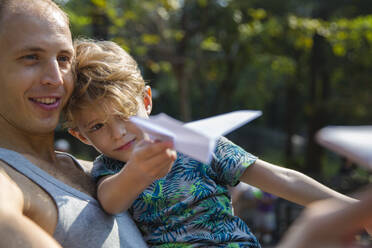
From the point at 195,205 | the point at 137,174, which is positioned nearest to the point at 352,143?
the point at 137,174

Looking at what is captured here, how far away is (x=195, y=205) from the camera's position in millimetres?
1959

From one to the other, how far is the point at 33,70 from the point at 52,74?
8 centimetres

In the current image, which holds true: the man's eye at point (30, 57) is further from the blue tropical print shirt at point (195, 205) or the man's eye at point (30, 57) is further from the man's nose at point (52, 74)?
the blue tropical print shirt at point (195, 205)

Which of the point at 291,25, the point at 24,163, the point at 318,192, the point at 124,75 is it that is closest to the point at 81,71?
the point at 124,75

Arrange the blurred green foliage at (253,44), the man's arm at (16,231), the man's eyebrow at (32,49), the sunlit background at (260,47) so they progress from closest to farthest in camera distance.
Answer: the man's arm at (16,231) < the man's eyebrow at (32,49) < the sunlit background at (260,47) < the blurred green foliage at (253,44)

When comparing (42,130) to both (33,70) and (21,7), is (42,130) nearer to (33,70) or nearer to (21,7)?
(33,70)

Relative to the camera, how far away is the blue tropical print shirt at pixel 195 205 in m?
1.92

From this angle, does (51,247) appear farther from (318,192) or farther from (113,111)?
(318,192)

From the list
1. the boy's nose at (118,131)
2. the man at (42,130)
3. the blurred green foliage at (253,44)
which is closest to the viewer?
the man at (42,130)

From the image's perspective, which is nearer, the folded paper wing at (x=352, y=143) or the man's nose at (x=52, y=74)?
the folded paper wing at (x=352, y=143)

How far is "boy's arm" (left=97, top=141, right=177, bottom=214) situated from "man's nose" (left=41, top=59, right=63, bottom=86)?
0.48m

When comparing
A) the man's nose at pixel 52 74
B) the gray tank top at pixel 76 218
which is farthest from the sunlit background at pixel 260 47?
the gray tank top at pixel 76 218

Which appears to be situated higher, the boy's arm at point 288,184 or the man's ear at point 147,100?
the man's ear at point 147,100

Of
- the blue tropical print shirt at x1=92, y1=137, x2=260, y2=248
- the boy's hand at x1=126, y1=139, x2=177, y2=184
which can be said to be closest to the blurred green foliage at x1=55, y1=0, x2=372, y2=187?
the blue tropical print shirt at x1=92, y1=137, x2=260, y2=248
